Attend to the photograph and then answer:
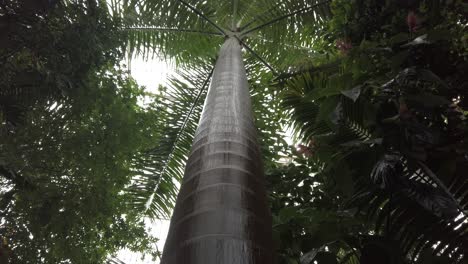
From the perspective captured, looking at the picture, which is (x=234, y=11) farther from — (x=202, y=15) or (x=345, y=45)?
(x=345, y=45)

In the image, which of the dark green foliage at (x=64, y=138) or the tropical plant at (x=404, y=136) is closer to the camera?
the tropical plant at (x=404, y=136)

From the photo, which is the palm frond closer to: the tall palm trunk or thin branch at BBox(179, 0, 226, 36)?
thin branch at BBox(179, 0, 226, 36)

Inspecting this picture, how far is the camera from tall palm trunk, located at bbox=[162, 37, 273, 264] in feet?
4.29

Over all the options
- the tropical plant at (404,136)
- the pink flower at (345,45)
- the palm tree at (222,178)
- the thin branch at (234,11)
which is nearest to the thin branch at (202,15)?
the palm tree at (222,178)

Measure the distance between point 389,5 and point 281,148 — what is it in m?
2.22

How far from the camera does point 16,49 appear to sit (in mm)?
3984

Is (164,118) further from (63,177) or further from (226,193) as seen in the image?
(226,193)

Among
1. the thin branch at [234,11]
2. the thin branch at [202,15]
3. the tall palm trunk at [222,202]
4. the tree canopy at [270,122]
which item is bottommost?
the tall palm trunk at [222,202]

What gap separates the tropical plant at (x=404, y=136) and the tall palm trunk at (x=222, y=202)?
531 millimetres

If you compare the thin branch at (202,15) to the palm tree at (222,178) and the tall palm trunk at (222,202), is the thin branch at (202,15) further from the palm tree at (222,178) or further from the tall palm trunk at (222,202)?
the tall palm trunk at (222,202)

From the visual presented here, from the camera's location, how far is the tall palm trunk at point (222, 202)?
4.29 feet

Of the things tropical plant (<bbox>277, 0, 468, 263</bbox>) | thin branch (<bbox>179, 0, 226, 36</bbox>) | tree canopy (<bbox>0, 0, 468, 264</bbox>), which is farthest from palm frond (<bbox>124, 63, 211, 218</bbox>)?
tropical plant (<bbox>277, 0, 468, 263</bbox>)

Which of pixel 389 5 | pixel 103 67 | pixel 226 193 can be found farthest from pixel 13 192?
pixel 389 5

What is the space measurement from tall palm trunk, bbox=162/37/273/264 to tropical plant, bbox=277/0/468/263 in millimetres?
531
